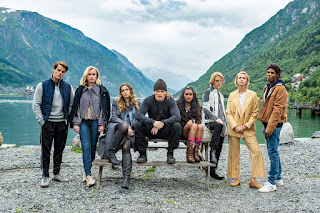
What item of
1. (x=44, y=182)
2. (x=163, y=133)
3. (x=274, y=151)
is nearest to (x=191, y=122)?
(x=163, y=133)

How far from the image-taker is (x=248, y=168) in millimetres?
8969

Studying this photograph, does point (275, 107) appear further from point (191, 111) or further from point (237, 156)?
point (191, 111)

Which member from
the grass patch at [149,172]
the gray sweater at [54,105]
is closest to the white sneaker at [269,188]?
the grass patch at [149,172]

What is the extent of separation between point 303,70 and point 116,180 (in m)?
174

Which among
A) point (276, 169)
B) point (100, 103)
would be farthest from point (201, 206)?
point (100, 103)

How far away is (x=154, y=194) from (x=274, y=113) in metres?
3.12

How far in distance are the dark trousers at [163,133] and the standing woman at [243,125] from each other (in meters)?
1.44

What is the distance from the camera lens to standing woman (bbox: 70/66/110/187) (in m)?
6.23

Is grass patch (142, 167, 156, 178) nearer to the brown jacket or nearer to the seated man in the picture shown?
the seated man

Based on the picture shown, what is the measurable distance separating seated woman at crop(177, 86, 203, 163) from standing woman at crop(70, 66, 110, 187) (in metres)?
1.83

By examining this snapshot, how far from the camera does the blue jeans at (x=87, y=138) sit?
20.5 feet

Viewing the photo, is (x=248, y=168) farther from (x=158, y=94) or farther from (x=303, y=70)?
(x=303, y=70)

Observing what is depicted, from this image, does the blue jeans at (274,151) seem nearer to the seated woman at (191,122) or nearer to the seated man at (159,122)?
the seated woman at (191,122)

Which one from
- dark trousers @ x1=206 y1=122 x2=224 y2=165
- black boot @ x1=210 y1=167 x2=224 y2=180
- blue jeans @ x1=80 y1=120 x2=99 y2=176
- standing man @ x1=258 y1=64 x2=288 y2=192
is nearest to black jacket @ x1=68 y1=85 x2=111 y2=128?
blue jeans @ x1=80 y1=120 x2=99 y2=176
